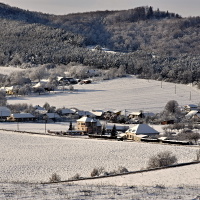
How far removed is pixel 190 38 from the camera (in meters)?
170

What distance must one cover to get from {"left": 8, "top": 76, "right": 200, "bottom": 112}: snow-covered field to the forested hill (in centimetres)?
725

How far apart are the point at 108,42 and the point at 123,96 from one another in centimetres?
9353

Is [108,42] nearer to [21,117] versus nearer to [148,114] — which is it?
[148,114]

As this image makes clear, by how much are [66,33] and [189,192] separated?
396 feet

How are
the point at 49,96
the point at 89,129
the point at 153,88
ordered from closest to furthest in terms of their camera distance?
the point at 89,129, the point at 49,96, the point at 153,88

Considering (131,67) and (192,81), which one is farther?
(131,67)

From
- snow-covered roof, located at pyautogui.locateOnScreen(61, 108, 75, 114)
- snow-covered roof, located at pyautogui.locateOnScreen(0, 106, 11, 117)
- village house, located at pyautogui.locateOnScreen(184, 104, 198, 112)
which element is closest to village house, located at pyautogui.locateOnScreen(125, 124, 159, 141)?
snow-covered roof, located at pyautogui.locateOnScreen(0, 106, 11, 117)

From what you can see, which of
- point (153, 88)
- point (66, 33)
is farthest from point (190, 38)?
point (153, 88)

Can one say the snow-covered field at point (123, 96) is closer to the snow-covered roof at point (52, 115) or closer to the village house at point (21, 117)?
the snow-covered roof at point (52, 115)

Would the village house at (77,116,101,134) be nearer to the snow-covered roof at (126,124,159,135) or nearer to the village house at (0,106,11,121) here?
the snow-covered roof at (126,124,159,135)

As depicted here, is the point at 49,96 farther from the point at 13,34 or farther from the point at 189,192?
the point at 13,34

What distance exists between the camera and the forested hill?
90700 mm

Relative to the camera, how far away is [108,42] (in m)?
158

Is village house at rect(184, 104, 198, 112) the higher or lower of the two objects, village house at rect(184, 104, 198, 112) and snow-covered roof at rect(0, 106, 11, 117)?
the lower
